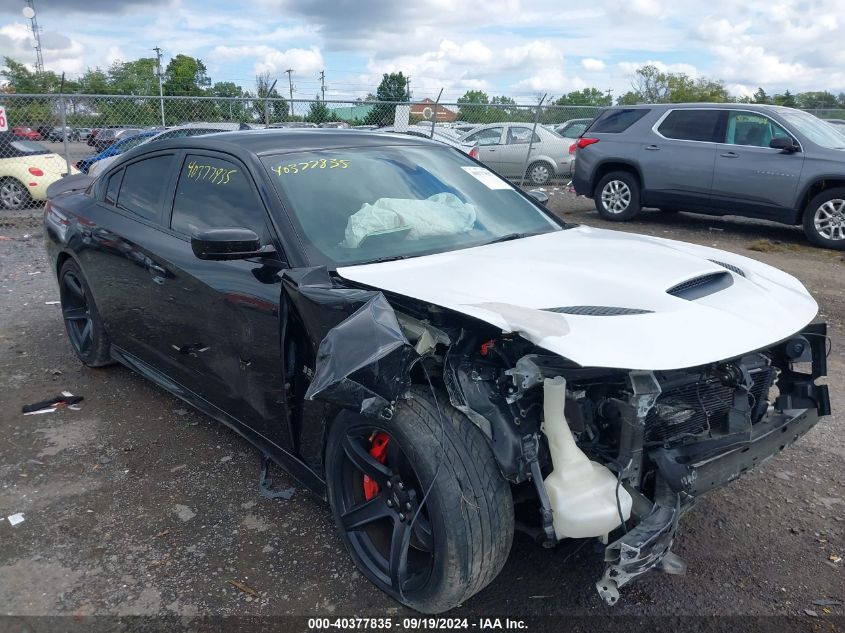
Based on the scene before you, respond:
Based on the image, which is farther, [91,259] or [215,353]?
[91,259]

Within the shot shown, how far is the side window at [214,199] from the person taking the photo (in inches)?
128

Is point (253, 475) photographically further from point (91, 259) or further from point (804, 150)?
point (804, 150)

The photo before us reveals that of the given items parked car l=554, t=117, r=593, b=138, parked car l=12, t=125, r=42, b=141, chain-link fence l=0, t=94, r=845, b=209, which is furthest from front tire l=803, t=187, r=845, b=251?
parked car l=12, t=125, r=42, b=141

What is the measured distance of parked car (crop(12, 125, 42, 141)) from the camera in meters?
11.4

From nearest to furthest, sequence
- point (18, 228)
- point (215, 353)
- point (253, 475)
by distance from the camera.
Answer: point (215, 353) → point (253, 475) → point (18, 228)

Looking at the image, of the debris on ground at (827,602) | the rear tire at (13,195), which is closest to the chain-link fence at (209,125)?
the rear tire at (13,195)

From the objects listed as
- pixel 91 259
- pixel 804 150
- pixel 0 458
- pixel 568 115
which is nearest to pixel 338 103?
pixel 568 115

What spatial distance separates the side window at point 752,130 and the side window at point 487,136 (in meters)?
6.15

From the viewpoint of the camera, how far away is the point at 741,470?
2.52 meters

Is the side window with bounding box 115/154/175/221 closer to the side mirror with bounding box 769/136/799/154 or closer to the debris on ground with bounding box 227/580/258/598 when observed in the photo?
the debris on ground with bounding box 227/580/258/598

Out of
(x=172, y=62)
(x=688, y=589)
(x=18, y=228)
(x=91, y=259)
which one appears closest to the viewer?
(x=688, y=589)

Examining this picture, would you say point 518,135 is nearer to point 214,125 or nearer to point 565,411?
point 214,125

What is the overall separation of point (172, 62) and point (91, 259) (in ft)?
200

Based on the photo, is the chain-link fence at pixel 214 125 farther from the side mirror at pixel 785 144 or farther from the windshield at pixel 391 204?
the windshield at pixel 391 204
